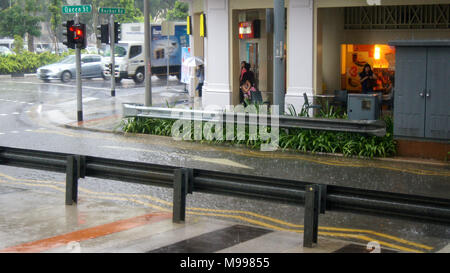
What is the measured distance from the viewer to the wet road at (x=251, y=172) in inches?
373

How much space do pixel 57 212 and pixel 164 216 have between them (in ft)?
5.03

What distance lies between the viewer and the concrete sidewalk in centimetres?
781

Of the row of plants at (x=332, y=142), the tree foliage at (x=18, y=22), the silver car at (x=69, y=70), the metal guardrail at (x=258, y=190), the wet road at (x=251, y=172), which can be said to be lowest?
the wet road at (x=251, y=172)

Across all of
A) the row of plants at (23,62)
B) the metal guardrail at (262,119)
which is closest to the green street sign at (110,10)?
the metal guardrail at (262,119)

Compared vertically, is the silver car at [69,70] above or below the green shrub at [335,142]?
above

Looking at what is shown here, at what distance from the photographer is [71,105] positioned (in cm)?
2700

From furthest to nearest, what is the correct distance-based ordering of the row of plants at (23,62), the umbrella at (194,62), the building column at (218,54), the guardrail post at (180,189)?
the row of plants at (23,62)
the umbrella at (194,62)
the building column at (218,54)
the guardrail post at (180,189)

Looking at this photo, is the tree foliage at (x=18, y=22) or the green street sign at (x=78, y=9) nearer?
the green street sign at (x=78, y=9)

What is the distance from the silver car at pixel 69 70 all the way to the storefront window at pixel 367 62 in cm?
1958

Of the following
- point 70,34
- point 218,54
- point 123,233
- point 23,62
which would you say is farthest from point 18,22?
point 123,233

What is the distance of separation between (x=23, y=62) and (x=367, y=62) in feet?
95.1

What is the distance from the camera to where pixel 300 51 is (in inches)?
798
